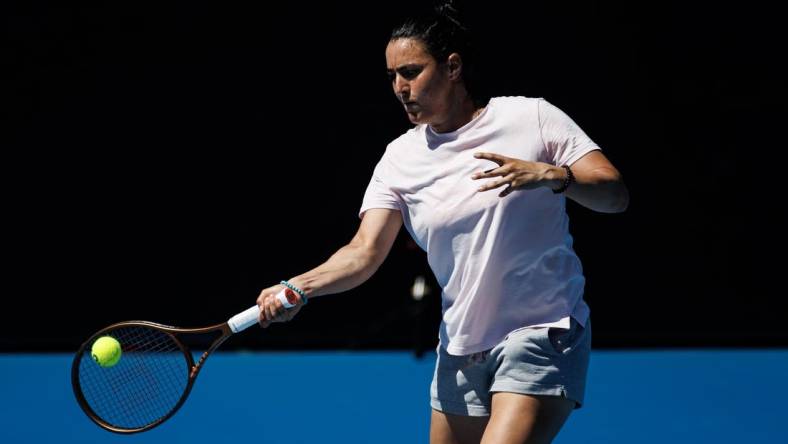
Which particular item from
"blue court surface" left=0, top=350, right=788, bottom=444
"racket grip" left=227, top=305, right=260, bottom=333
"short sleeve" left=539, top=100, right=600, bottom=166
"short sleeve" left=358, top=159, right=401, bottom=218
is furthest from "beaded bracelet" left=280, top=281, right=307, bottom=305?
"blue court surface" left=0, top=350, right=788, bottom=444

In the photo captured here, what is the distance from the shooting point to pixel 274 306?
7.39ft

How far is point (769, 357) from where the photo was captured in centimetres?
600

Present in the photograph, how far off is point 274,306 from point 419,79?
62 cm

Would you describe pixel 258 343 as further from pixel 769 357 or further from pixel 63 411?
pixel 769 357

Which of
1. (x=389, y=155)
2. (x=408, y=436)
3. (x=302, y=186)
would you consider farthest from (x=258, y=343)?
(x=389, y=155)

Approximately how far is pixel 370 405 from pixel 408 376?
753mm

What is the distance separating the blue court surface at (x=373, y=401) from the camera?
420 centimetres

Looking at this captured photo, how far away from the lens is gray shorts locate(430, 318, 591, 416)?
2064mm

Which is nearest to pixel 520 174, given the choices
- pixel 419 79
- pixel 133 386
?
pixel 419 79

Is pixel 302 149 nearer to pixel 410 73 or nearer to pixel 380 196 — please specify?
pixel 380 196

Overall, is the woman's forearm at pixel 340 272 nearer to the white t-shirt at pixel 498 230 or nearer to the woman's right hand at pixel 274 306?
the woman's right hand at pixel 274 306

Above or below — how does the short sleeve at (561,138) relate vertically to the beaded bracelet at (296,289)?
above

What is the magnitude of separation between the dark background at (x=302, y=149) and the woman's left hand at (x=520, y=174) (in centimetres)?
425

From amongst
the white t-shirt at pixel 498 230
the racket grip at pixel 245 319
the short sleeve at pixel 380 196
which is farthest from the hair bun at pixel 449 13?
the racket grip at pixel 245 319
